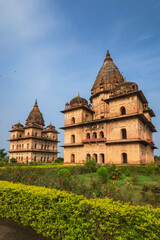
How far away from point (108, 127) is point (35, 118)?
27636 mm

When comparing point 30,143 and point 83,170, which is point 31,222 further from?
point 30,143

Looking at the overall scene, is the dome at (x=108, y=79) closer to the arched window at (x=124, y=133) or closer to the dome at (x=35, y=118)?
the arched window at (x=124, y=133)

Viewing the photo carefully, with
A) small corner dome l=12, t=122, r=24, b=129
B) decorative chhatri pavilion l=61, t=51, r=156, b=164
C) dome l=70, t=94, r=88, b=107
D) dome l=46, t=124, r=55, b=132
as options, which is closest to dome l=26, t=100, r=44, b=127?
dome l=46, t=124, r=55, b=132

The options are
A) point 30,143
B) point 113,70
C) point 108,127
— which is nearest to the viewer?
point 108,127

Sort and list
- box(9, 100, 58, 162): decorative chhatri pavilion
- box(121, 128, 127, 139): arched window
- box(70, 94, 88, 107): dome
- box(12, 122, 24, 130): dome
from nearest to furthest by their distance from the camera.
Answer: box(121, 128, 127, 139): arched window < box(70, 94, 88, 107): dome < box(9, 100, 58, 162): decorative chhatri pavilion < box(12, 122, 24, 130): dome

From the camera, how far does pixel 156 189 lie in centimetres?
706

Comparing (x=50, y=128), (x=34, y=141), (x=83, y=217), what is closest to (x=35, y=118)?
(x=50, y=128)

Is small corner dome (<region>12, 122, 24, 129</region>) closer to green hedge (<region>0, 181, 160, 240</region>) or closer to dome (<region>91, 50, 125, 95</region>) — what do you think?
dome (<region>91, 50, 125, 95</region>)

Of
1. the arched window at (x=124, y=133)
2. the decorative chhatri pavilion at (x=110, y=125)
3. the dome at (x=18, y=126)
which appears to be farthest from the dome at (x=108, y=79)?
the dome at (x=18, y=126)

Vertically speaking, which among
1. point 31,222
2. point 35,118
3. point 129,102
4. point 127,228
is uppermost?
point 35,118

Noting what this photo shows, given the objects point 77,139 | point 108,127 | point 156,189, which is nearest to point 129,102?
point 108,127

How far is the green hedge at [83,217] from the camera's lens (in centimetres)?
296

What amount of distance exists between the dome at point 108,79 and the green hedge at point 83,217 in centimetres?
2501

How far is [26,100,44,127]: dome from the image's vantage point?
43362mm
